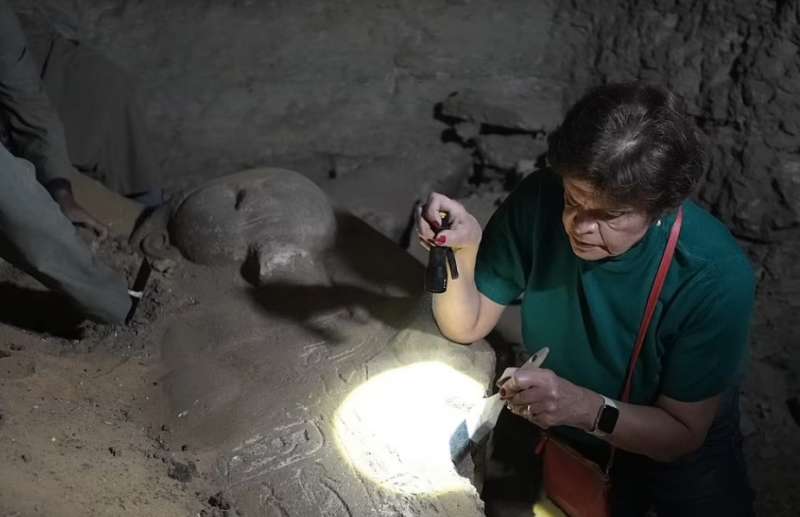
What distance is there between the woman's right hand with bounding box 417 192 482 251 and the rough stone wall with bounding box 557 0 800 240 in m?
3.10

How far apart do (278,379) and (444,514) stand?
91 centimetres

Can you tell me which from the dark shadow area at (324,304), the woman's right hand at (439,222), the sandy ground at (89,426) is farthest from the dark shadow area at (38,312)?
the woman's right hand at (439,222)

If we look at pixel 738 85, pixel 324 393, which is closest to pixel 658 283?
pixel 324 393

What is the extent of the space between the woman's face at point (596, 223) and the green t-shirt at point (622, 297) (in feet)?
0.23

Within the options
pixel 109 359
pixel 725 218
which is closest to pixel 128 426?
pixel 109 359

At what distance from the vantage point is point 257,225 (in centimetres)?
373

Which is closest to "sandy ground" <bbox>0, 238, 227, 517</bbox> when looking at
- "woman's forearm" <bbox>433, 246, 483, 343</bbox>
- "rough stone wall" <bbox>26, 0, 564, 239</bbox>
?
"woman's forearm" <bbox>433, 246, 483, 343</bbox>

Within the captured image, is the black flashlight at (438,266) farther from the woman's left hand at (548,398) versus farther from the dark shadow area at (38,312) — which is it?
the dark shadow area at (38,312)

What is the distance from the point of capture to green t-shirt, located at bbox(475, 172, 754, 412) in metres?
2.12

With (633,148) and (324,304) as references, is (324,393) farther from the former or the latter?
(633,148)

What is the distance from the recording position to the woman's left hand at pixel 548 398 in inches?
83.3

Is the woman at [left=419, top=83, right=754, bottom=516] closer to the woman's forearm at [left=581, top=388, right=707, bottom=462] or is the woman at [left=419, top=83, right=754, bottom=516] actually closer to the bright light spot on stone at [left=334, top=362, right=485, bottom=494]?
the woman's forearm at [left=581, top=388, right=707, bottom=462]

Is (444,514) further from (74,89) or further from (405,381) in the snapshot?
(74,89)

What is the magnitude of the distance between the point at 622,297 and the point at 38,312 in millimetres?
2665
